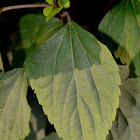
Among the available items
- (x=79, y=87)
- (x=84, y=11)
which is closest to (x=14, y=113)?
(x=79, y=87)

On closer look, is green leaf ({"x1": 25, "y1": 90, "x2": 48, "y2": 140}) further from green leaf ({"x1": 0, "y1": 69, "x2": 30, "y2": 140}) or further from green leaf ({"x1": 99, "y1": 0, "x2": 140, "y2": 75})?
green leaf ({"x1": 99, "y1": 0, "x2": 140, "y2": 75})

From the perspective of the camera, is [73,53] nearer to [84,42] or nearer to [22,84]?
[84,42]

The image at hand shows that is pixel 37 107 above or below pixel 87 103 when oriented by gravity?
below

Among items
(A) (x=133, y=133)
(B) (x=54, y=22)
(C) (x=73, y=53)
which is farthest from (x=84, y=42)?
(A) (x=133, y=133)

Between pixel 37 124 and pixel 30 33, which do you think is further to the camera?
pixel 37 124

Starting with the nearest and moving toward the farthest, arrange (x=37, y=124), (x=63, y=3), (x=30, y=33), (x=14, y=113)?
(x=63, y=3) → (x=14, y=113) → (x=30, y=33) → (x=37, y=124)

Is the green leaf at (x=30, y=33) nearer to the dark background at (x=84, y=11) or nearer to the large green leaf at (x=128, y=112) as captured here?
the dark background at (x=84, y=11)

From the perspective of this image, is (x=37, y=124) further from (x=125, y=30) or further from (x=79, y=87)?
(x=125, y=30)
